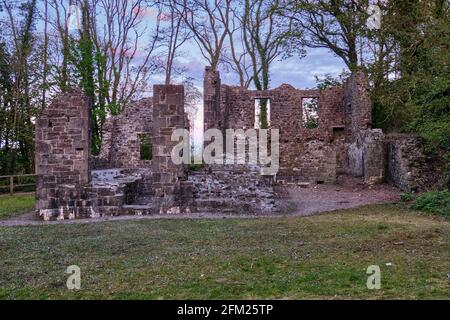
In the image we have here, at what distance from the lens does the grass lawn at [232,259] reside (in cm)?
513

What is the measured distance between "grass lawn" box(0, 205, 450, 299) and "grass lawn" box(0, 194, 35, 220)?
3.33 metres

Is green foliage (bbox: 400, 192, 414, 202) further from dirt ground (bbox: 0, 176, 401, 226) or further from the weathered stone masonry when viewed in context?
the weathered stone masonry

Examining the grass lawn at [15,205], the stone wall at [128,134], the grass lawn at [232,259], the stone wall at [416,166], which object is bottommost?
the grass lawn at [15,205]

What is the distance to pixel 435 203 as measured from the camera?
12.0 metres

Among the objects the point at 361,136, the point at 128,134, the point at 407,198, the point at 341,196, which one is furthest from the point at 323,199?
the point at 128,134

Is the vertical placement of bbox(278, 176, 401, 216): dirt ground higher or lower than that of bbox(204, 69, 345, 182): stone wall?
lower

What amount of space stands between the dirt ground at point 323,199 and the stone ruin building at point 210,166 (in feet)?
1.70

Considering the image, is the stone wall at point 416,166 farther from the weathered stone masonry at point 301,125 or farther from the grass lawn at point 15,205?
the grass lawn at point 15,205

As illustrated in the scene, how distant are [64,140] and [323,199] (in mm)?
8417

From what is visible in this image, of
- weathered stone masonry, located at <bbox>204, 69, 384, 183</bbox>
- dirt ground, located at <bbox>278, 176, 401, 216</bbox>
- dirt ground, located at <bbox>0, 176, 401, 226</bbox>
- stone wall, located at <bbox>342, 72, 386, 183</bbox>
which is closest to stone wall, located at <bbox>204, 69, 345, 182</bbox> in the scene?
weathered stone masonry, located at <bbox>204, 69, 384, 183</bbox>

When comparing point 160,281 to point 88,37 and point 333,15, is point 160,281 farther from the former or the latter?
point 88,37

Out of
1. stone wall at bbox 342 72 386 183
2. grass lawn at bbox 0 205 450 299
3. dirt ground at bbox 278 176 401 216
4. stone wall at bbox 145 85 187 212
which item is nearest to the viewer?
grass lawn at bbox 0 205 450 299

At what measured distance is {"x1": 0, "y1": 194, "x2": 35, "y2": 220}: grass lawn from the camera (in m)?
13.6

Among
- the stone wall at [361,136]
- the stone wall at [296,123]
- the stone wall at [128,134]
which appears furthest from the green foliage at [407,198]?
the stone wall at [128,134]
